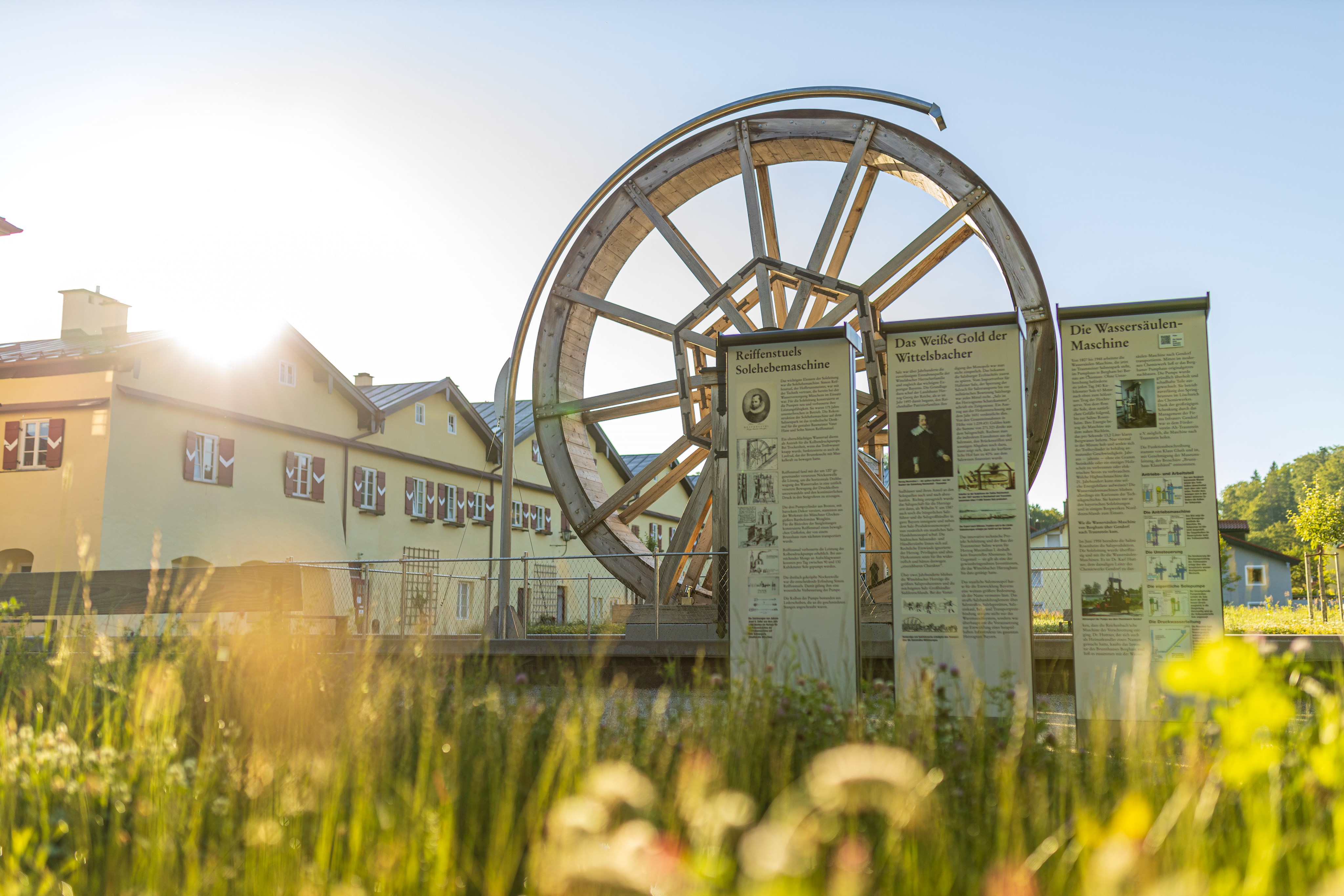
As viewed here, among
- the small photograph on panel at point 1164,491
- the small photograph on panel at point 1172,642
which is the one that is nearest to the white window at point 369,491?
the small photograph on panel at point 1164,491

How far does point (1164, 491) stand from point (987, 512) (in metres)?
0.96

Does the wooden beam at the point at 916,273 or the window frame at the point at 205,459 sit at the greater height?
the wooden beam at the point at 916,273

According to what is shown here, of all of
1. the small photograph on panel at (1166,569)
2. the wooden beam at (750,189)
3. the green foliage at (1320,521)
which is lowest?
the small photograph on panel at (1166,569)

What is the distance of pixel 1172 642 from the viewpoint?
5812mm

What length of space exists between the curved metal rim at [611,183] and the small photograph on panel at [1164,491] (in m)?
5.67

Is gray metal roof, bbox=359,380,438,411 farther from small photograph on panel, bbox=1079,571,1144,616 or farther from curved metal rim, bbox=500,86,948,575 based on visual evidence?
small photograph on panel, bbox=1079,571,1144,616

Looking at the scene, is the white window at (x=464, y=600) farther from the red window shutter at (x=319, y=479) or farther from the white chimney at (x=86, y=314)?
the white chimney at (x=86, y=314)

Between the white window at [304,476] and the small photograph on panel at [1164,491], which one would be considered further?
the white window at [304,476]

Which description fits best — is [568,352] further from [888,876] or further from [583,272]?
[888,876]

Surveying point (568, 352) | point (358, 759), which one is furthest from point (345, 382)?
point (358, 759)

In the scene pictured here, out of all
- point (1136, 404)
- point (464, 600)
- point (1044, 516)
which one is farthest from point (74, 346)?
point (1044, 516)

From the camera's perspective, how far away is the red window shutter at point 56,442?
1950 cm

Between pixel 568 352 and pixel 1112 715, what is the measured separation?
8731mm

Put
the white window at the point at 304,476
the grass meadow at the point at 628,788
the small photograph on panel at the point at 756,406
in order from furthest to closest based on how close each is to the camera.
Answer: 1. the white window at the point at 304,476
2. the small photograph on panel at the point at 756,406
3. the grass meadow at the point at 628,788
